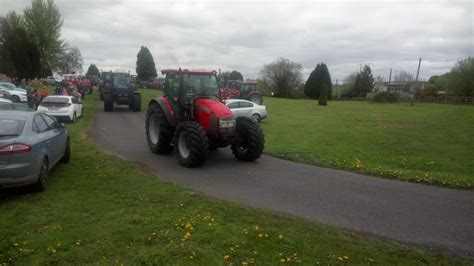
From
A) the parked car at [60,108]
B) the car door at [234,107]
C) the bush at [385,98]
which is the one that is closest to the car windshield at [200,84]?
the parked car at [60,108]

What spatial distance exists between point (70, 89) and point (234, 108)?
1403 centimetres

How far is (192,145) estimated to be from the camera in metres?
8.68

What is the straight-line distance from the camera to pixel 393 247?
15.7 ft

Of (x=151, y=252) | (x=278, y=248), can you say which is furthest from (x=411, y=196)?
(x=151, y=252)

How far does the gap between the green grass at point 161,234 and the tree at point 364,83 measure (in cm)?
6544

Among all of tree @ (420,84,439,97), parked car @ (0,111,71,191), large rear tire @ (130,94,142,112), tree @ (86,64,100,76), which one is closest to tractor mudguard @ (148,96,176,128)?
parked car @ (0,111,71,191)

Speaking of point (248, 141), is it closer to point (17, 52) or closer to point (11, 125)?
point (11, 125)

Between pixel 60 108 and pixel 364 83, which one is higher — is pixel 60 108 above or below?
below

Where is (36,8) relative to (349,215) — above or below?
above

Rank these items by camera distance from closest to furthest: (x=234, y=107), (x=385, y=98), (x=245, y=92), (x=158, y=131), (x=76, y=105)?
1. (x=158, y=131)
2. (x=76, y=105)
3. (x=234, y=107)
4. (x=245, y=92)
5. (x=385, y=98)

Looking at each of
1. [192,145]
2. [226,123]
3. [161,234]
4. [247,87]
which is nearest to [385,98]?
[247,87]

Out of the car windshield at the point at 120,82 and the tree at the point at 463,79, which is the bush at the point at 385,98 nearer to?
the tree at the point at 463,79

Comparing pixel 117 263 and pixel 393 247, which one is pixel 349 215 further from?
pixel 117 263

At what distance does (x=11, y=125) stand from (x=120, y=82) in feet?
62.1
